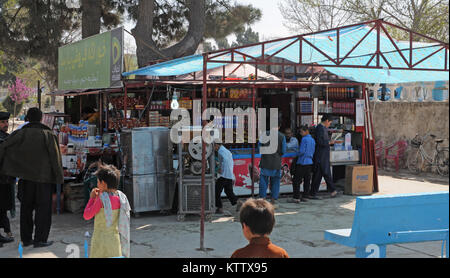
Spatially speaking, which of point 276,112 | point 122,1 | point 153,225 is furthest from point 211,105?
point 122,1

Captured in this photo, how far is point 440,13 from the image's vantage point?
21125 mm

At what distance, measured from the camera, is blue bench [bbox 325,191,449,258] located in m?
4.61

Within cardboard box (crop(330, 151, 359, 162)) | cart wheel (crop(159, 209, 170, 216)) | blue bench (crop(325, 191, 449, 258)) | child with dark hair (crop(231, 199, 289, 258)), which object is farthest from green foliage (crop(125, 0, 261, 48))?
child with dark hair (crop(231, 199, 289, 258))

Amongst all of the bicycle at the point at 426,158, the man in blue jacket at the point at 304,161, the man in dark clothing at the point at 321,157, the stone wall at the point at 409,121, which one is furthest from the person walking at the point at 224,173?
the stone wall at the point at 409,121

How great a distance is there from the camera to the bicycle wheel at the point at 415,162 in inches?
585

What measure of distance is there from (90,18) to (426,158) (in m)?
11.3

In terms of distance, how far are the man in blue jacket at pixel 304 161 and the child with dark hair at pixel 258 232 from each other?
22.7 feet

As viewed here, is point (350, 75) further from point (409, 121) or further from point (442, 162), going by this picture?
point (409, 121)

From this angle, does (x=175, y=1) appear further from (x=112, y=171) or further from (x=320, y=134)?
(x=112, y=171)

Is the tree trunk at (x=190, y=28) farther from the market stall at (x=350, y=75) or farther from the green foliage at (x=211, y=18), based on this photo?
the market stall at (x=350, y=75)

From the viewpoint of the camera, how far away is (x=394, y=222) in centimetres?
474

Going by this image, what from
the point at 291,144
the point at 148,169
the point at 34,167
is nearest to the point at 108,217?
the point at 34,167

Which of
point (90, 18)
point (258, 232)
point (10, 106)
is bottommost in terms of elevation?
point (258, 232)

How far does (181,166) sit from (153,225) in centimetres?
104
